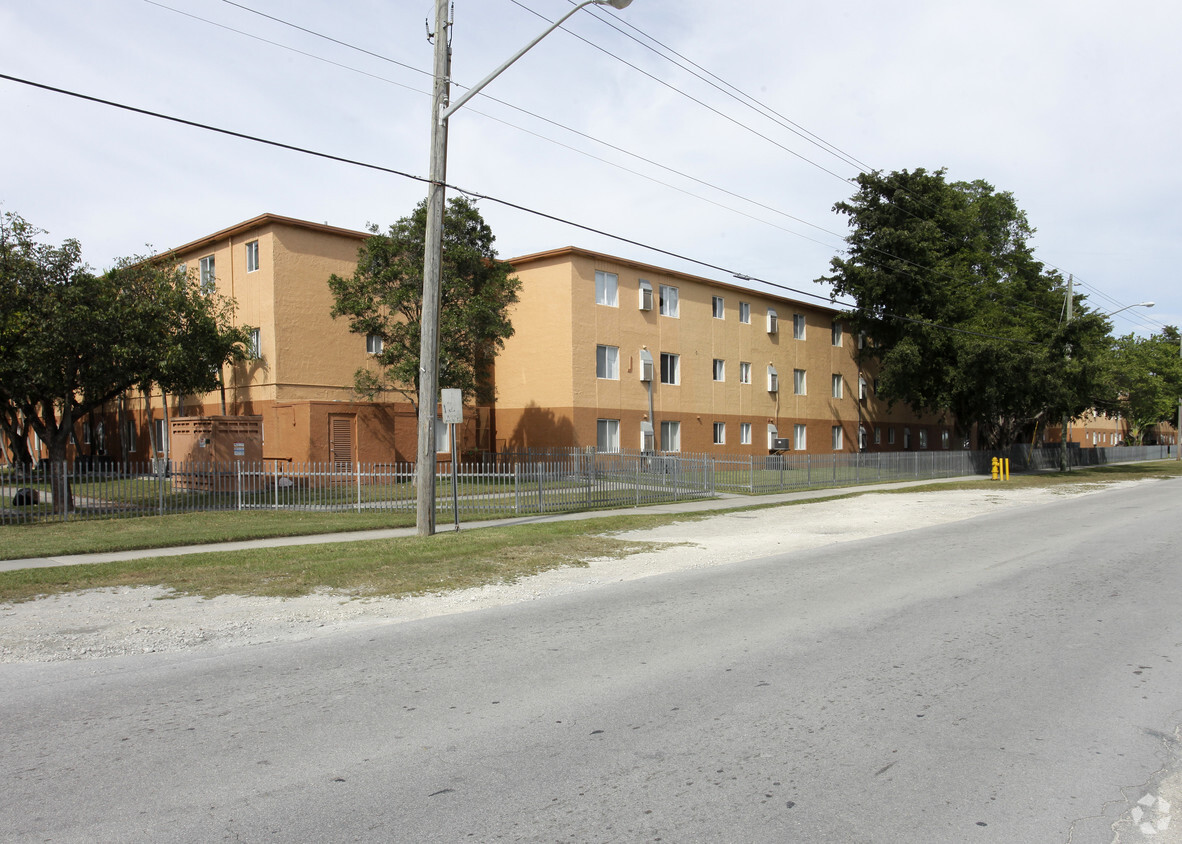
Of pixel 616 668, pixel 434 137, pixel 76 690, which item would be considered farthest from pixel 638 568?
pixel 434 137

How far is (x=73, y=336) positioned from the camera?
17.5 m

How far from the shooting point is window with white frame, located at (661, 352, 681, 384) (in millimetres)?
35844

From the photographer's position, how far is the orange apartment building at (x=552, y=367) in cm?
2855

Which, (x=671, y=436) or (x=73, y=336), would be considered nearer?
(x=73, y=336)

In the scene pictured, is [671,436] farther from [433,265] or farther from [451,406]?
[433,265]

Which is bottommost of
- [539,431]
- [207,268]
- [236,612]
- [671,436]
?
[236,612]

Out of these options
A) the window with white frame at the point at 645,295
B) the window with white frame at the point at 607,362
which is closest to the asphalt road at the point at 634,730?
the window with white frame at the point at 607,362

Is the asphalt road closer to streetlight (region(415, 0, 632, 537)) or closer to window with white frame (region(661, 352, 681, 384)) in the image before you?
streetlight (region(415, 0, 632, 537))

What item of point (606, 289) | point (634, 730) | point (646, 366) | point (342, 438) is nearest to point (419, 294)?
point (342, 438)

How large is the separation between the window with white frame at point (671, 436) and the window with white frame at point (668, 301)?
16.2 ft

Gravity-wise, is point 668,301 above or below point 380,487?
above

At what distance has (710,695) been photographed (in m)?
5.61

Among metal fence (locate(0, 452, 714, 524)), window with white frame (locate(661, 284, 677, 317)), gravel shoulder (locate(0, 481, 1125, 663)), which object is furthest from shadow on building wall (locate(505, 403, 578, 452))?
gravel shoulder (locate(0, 481, 1125, 663))

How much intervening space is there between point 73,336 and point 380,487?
7980 millimetres
